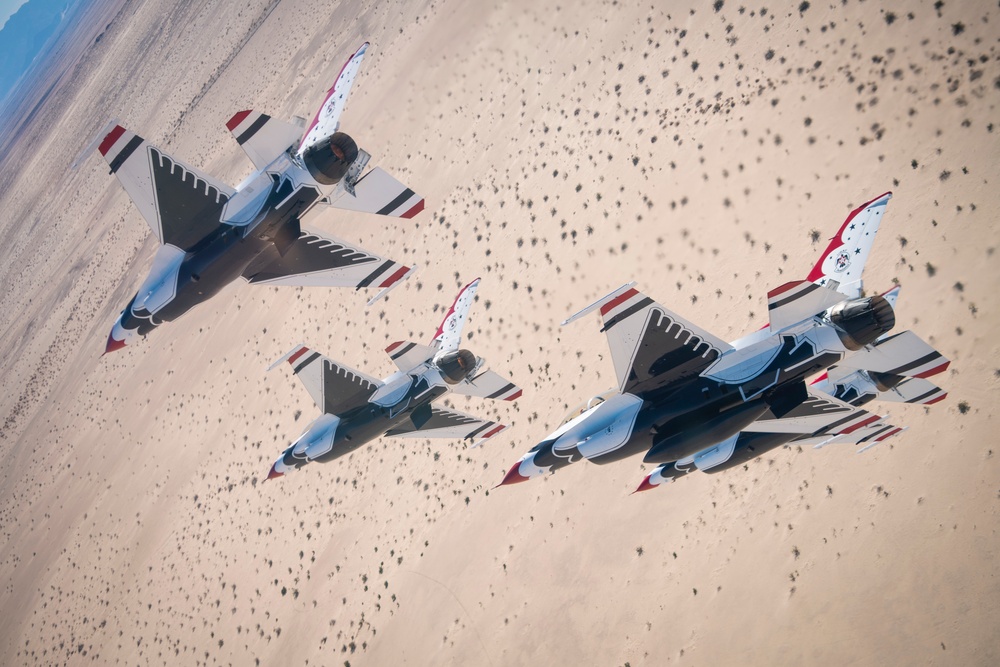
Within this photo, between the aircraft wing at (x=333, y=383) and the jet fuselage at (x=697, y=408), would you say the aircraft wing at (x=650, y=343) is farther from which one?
the aircraft wing at (x=333, y=383)

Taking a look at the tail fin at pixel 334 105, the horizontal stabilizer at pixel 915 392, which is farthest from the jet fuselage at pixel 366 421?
the horizontal stabilizer at pixel 915 392

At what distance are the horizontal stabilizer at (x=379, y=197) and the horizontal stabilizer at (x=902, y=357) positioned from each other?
11844mm

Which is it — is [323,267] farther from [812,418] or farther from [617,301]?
[812,418]

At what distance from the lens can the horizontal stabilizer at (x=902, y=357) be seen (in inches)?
542

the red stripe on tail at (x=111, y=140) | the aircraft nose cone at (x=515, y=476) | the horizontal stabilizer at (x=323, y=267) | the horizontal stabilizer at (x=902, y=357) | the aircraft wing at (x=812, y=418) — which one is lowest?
the aircraft wing at (x=812, y=418)

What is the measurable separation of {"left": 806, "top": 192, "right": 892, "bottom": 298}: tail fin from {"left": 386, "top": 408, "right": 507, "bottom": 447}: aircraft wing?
10.6m

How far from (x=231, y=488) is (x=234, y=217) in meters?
18.2

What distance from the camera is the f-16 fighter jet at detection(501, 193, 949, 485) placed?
527 inches

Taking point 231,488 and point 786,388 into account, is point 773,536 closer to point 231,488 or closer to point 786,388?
point 786,388

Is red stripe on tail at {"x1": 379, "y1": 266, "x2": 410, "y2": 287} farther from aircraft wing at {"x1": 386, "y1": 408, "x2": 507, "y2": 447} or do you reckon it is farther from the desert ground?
the desert ground

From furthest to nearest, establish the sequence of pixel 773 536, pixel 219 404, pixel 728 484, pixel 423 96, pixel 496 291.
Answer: pixel 423 96 → pixel 219 404 → pixel 496 291 → pixel 728 484 → pixel 773 536

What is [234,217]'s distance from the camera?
16812mm

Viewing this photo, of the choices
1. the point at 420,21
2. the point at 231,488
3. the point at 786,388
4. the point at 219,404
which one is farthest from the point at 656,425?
the point at 420,21

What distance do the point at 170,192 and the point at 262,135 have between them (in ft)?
10.4
